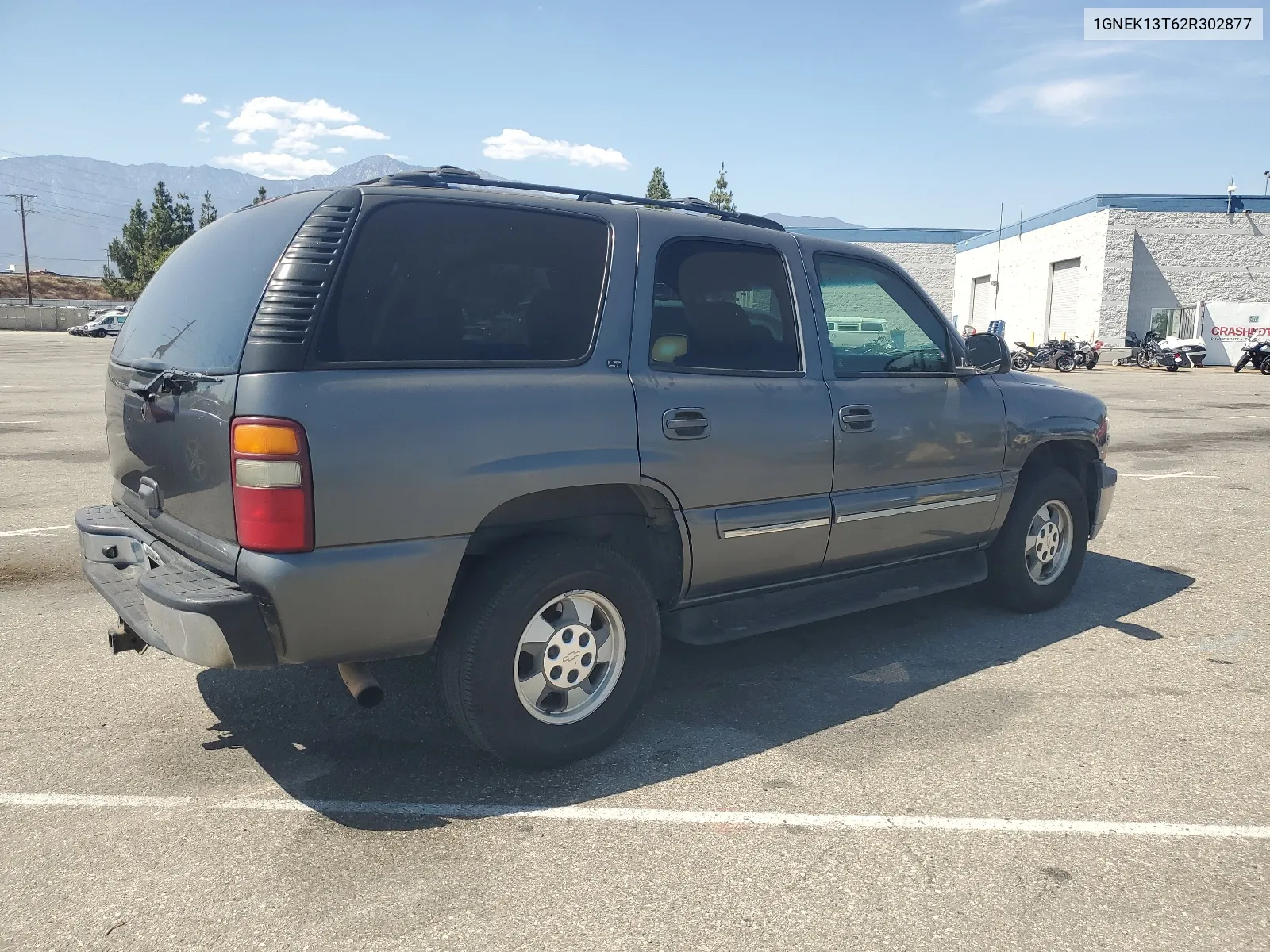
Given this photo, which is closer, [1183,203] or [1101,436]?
[1101,436]

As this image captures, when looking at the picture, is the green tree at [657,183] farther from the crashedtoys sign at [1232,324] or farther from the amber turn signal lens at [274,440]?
the amber turn signal lens at [274,440]

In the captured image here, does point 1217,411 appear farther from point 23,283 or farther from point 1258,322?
point 23,283

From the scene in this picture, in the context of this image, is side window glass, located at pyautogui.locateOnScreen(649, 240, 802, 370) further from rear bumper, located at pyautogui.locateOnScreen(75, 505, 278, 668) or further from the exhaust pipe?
rear bumper, located at pyautogui.locateOnScreen(75, 505, 278, 668)

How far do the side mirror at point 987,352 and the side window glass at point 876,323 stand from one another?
0.20 metres

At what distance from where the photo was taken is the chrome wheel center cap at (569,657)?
3.40 m

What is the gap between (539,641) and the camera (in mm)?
3369

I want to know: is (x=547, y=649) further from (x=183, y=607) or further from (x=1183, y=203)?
(x=1183, y=203)

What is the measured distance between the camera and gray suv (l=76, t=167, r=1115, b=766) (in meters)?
2.88

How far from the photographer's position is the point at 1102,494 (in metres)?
5.59

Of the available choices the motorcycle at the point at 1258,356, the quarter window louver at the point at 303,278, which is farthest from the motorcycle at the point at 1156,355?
the quarter window louver at the point at 303,278

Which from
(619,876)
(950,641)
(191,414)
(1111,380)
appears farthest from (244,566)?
(1111,380)

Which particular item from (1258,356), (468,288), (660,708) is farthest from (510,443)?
(1258,356)

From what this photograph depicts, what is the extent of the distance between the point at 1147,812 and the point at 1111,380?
86.0 feet

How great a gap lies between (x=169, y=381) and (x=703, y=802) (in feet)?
7.47
